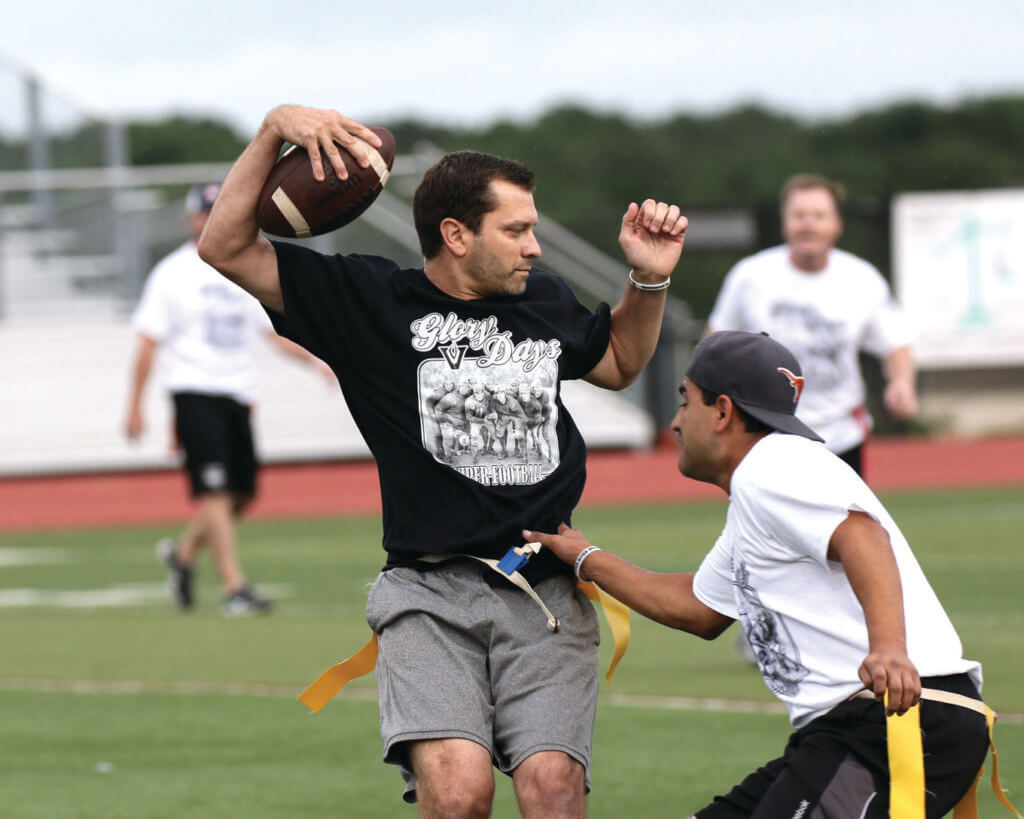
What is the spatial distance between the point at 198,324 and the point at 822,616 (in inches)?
287

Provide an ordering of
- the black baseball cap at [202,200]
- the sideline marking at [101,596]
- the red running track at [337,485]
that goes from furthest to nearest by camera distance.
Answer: the red running track at [337,485] → the sideline marking at [101,596] → the black baseball cap at [202,200]

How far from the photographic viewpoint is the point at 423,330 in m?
4.39

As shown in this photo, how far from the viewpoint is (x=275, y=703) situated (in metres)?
7.78

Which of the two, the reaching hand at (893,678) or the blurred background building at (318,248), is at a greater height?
the reaching hand at (893,678)

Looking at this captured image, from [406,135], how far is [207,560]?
125 feet

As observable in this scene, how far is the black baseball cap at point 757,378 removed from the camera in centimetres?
410

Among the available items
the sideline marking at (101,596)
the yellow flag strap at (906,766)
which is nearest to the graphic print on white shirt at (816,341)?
the yellow flag strap at (906,766)

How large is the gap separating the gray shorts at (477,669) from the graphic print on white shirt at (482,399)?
0.27m

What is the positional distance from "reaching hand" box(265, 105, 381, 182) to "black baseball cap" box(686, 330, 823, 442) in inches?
39.9

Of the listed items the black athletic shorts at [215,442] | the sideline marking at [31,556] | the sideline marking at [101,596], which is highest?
the black athletic shorts at [215,442]

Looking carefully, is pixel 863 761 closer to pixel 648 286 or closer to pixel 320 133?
pixel 648 286

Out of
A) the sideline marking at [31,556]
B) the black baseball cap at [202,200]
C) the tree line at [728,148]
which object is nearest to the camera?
the black baseball cap at [202,200]

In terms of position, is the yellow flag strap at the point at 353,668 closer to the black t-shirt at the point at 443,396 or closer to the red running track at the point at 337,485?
the black t-shirt at the point at 443,396

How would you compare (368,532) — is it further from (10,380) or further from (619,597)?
(619,597)
